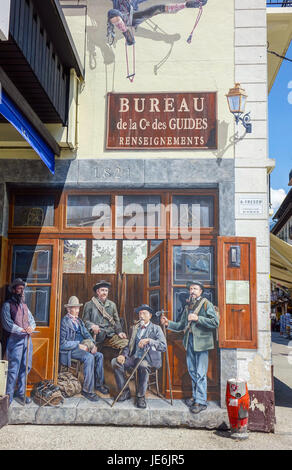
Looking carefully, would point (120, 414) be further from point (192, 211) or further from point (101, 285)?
point (192, 211)

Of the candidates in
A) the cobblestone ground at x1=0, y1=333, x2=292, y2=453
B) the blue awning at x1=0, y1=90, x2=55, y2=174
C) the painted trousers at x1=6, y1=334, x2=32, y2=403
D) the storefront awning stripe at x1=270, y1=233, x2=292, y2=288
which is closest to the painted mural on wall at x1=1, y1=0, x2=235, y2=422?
the painted trousers at x1=6, y1=334, x2=32, y2=403

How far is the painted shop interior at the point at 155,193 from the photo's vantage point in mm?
6441

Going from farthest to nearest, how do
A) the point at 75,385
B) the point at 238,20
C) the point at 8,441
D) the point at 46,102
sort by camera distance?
1. the point at 238,20
2. the point at 75,385
3. the point at 46,102
4. the point at 8,441

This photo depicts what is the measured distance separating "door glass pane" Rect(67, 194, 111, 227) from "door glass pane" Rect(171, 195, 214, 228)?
1067 mm

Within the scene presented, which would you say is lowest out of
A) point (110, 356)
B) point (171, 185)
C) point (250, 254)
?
point (110, 356)

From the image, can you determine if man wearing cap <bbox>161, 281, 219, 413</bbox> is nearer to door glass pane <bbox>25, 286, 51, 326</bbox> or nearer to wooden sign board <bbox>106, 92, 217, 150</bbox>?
door glass pane <bbox>25, 286, 51, 326</bbox>

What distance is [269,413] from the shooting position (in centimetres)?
614

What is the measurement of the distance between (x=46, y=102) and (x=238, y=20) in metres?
3.42

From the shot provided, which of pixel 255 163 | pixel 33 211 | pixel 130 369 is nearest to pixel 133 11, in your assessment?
pixel 255 163

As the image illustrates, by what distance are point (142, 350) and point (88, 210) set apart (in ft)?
7.68

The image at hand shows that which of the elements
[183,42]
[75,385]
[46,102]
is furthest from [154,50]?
[75,385]

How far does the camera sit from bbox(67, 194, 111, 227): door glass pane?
6.84 metres

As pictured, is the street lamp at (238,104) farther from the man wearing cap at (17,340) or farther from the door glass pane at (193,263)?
the man wearing cap at (17,340)

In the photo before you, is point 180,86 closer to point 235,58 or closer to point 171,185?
point 235,58
